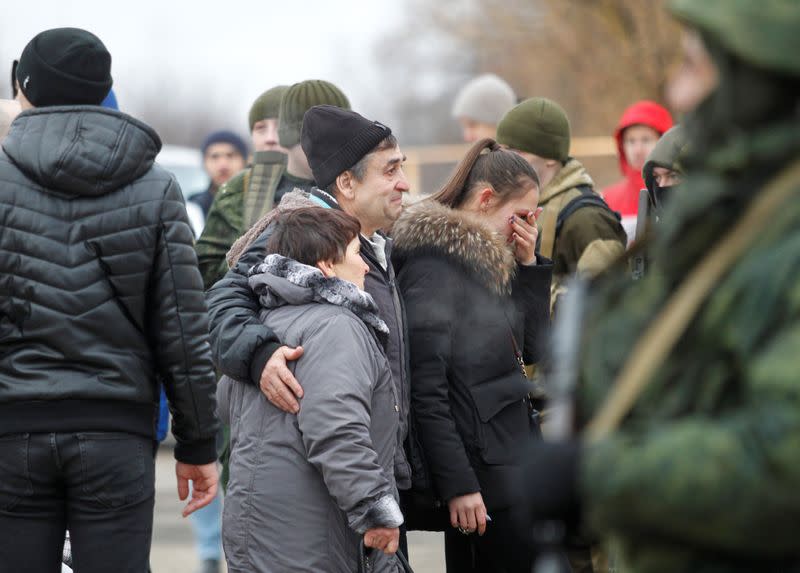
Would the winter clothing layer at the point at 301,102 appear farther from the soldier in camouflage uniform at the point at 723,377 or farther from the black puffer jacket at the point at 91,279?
the soldier in camouflage uniform at the point at 723,377

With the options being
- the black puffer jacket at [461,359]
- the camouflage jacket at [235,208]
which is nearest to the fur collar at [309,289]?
the black puffer jacket at [461,359]

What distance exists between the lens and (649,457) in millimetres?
1818

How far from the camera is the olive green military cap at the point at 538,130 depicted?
638 centimetres

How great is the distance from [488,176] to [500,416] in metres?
0.90

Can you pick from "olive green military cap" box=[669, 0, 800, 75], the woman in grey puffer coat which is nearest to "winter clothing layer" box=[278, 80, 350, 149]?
the woman in grey puffer coat

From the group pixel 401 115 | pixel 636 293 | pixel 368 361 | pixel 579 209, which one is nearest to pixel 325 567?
pixel 368 361

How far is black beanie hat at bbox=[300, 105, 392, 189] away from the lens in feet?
15.3

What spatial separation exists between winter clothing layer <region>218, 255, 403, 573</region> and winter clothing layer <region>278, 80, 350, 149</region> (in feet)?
5.32

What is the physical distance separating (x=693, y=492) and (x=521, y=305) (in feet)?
10.3

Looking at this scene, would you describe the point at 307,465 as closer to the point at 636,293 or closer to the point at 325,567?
the point at 325,567

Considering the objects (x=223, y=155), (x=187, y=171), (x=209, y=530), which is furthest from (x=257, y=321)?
(x=187, y=171)

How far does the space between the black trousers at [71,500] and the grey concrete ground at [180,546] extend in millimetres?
3068

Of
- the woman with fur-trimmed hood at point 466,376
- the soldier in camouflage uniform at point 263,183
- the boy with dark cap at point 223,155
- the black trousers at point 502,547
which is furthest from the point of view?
the boy with dark cap at point 223,155

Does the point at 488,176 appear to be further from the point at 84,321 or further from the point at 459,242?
the point at 84,321
